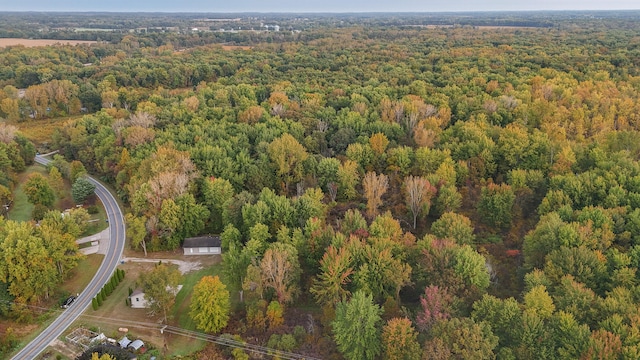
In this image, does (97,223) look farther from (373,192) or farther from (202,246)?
(373,192)

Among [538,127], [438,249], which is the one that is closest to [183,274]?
[438,249]

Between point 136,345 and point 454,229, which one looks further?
point 454,229

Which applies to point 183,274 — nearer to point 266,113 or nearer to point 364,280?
point 364,280

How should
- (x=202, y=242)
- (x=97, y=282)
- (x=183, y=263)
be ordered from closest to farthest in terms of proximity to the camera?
(x=97, y=282), (x=183, y=263), (x=202, y=242)

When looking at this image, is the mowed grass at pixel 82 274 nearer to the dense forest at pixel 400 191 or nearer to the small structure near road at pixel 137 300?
the dense forest at pixel 400 191

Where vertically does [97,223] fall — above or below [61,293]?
above

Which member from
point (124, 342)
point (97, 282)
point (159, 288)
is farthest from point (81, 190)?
point (124, 342)

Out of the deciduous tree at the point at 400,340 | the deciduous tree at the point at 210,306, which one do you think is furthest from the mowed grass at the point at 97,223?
the deciduous tree at the point at 400,340
